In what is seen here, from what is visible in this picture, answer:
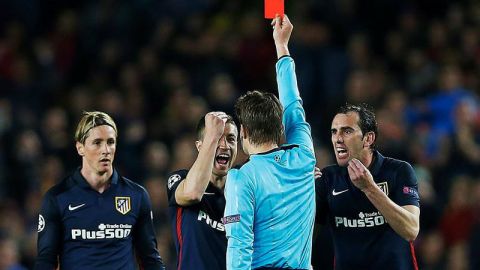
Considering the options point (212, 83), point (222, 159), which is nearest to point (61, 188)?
point (222, 159)

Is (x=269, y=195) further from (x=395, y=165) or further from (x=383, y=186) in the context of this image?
(x=395, y=165)

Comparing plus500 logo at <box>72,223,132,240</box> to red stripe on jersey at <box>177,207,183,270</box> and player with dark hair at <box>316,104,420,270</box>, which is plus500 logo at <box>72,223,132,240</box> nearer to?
red stripe on jersey at <box>177,207,183,270</box>

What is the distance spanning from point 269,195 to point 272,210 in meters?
0.08

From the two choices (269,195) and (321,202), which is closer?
(269,195)

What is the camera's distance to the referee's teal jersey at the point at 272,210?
5.22 metres

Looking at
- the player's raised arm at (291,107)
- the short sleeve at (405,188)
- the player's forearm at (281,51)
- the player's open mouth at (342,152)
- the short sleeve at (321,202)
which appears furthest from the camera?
the short sleeve at (321,202)

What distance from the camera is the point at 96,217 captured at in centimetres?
641

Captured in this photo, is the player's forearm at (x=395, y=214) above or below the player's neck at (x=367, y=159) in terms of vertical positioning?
below

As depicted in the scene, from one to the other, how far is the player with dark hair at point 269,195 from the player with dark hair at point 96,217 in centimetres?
133

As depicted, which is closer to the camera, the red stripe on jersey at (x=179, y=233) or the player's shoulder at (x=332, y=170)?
the red stripe on jersey at (x=179, y=233)

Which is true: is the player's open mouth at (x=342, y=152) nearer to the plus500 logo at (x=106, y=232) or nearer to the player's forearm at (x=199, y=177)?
the player's forearm at (x=199, y=177)

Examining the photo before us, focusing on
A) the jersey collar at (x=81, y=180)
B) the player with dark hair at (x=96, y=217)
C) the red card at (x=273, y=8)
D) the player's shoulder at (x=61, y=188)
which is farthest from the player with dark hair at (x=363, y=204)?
the player's shoulder at (x=61, y=188)

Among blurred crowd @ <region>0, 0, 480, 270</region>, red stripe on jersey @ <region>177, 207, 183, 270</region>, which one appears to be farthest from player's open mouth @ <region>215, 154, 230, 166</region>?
blurred crowd @ <region>0, 0, 480, 270</region>

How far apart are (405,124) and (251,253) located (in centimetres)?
718
